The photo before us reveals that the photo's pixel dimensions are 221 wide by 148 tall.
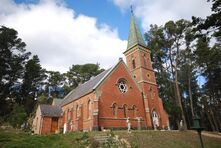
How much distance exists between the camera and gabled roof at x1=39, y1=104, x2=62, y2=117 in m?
36.4

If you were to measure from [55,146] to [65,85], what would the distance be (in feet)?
163

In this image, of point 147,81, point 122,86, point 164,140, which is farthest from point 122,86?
point 164,140

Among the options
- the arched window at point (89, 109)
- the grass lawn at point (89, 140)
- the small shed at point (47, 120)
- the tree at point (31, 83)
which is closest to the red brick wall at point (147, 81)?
the arched window at point (89, 109)

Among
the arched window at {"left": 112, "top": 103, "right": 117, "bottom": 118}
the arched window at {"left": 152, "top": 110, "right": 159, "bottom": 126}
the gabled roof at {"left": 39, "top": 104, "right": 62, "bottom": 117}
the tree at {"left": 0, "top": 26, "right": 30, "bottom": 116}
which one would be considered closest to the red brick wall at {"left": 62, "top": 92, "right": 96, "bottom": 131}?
the gabled roof at {"left": 39, "top": 104, "right": 62, "bottom": 117}

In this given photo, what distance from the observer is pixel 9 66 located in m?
54.0

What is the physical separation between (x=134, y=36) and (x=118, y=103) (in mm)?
14685

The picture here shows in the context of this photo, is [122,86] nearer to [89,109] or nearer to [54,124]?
[89,109]

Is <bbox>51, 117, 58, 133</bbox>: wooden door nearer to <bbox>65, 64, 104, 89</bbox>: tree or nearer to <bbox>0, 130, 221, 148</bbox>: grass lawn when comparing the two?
<bbox>0, 130, 221, 148</bbox>: grass lawn

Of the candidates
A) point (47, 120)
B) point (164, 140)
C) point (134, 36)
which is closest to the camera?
point (164, 140)

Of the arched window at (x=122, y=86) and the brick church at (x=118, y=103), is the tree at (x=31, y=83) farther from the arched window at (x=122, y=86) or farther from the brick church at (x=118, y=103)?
the arched window at (x=122, y=86)

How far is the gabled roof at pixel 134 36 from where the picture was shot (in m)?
38.1

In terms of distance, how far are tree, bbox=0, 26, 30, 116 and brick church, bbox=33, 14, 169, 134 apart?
20864mm

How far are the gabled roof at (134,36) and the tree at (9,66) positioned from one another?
107ft

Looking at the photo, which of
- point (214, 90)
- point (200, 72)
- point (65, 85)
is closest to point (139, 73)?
point (200, 72)
